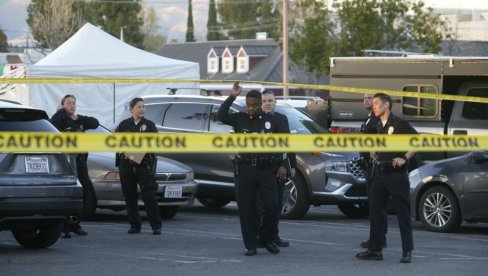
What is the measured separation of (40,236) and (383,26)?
34802mm

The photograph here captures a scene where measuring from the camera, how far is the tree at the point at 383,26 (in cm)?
4453

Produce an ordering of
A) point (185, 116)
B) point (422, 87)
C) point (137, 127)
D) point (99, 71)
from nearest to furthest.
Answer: point (137, 127) < point (185, 116) < point (422, 87) < point (99, 71)

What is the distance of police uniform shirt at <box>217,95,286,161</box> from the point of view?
1153 centimetres

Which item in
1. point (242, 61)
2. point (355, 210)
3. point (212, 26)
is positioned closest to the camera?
point (355, 210)

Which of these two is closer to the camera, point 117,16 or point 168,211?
point 168,211

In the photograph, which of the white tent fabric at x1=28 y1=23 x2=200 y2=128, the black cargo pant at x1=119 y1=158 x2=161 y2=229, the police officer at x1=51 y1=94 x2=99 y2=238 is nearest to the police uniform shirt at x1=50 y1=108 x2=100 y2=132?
the police officer at x1=51 y1=94 x2=99 y2=238

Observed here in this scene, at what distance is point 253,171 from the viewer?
11406 millimetres

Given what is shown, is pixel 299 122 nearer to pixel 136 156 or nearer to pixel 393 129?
pixel 136 156

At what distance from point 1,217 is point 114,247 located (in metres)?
1.75

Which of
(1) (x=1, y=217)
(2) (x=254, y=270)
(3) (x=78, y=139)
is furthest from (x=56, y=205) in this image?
(3) (x=78, y=139)

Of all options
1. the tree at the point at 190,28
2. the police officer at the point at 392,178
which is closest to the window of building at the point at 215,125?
the police officer at the point at 392,178

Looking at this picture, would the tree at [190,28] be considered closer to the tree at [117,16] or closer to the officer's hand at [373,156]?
the tree at [117,16]

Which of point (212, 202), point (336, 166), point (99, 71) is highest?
point (99, 71)

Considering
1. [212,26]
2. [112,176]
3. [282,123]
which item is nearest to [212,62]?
[212,26]
